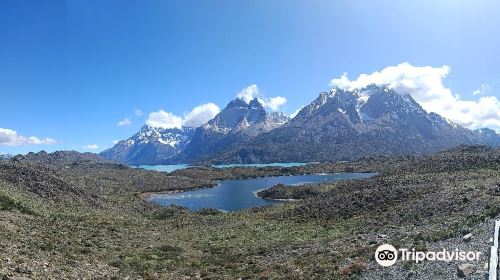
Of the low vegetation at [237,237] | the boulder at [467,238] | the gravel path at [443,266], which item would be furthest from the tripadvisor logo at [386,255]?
the boulder at [467,238]

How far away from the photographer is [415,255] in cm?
2672

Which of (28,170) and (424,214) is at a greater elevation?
(28,170)

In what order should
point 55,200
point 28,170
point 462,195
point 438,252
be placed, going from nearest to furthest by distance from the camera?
point 438,252
point 462,195
point 55,200
point 28,170

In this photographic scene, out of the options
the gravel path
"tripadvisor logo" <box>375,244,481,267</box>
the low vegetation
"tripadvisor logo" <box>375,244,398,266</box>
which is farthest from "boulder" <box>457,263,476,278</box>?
the low vegetation

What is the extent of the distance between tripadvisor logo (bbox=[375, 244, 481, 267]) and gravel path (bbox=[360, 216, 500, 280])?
474 millimetres

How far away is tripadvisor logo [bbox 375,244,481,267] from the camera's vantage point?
2430cm

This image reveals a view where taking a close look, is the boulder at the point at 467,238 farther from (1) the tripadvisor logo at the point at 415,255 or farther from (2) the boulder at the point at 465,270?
(2) the boulder at the point at 465,270

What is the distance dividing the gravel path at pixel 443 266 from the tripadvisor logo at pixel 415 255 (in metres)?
0.47

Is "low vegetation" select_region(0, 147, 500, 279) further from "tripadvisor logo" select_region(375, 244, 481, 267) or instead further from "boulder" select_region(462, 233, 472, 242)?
"boulder" select_region(462, 233, 472, 242)

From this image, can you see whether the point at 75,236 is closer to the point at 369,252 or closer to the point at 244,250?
the point at 244,250

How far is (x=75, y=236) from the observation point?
140 ft

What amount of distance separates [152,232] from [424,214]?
112 ft

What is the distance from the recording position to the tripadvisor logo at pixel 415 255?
24297 mm

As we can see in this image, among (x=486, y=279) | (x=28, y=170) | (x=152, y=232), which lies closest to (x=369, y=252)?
(x=486, y=279)
